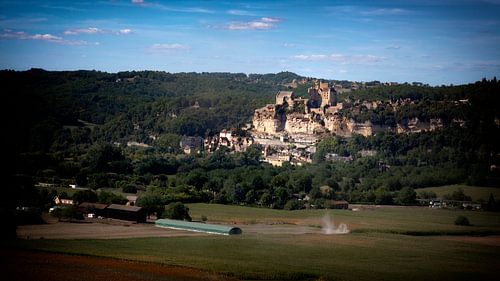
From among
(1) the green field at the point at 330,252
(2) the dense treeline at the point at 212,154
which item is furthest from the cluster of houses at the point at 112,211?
(1) the green field at the point at 330,252

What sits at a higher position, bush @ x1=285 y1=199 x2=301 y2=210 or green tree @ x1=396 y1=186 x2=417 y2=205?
green tree @ x1=396 y1=186 x2=417 y2=205

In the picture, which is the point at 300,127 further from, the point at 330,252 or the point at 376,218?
the point at 330,252

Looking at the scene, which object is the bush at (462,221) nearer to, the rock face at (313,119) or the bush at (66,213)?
the bush at (66,213)

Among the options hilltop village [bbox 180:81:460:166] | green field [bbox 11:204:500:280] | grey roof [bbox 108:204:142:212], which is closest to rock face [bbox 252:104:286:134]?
hilltop village [bbox 180:81:460:166]

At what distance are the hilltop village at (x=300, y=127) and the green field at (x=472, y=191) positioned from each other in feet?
48.6

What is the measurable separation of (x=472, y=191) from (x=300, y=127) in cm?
3319

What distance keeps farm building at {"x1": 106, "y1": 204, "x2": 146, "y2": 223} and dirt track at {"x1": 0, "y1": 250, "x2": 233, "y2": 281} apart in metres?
13.0

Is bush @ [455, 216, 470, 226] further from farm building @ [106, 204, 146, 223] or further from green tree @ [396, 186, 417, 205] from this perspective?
farm building @ [106, 204, 146, 223]

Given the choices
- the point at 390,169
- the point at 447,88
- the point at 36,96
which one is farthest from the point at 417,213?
the point at 36,96

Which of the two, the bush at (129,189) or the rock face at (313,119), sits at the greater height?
the rock face at (313,119)

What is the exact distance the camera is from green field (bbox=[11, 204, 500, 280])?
27125 millimetres

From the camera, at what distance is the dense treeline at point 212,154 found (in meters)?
54.4

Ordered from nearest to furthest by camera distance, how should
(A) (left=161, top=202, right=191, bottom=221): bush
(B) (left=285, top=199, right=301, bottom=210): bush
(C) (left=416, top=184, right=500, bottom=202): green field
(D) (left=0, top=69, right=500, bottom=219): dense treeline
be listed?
(A) (left=161, top=202, right=191, bottom=221): bush
(B) (left=285, top=199, right=301, bottom=210): bush
(C) (left=416, top=184, right=500, bottom=202): green field
(D) (left=0, top=69, right=500, bottom=219): dense treeline

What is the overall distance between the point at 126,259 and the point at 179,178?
30.9 metres
